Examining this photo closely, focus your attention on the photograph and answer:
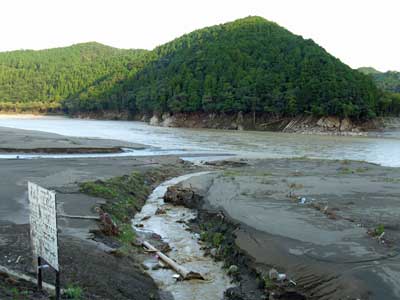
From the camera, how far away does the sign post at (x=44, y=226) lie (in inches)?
271

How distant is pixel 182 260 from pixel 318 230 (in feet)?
14.0

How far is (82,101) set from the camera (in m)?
178

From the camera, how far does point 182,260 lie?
12.2m

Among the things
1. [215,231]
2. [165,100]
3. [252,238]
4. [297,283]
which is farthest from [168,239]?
[165,100]

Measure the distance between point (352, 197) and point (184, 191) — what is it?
7701 mm

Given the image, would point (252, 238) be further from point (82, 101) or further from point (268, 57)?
point (82, 101)

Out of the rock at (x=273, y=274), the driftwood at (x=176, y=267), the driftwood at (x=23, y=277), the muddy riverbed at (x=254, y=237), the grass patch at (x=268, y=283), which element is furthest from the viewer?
the driftwood at (x=176, y=267)

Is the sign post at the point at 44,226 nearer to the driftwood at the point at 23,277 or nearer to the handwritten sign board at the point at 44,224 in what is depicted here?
the handwritten sign board at the point at 44,224

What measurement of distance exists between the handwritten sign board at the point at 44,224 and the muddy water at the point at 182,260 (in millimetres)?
3582

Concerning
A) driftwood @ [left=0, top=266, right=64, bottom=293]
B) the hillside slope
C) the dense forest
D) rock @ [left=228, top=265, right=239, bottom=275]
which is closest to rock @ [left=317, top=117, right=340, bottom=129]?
the dense forest

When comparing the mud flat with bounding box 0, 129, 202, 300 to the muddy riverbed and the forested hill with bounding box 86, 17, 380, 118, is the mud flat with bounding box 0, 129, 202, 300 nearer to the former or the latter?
the muddy riverbed

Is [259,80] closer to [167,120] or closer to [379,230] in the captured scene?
[167,120]

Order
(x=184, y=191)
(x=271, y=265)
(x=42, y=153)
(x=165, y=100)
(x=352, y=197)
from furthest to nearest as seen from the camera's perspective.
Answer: (x=165, y=100) < (x=42, y=153) < (x=184, y=191) < (x=352, y=197) < (x=271, y=265)


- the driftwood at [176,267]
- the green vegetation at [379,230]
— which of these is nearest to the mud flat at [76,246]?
the driftwood at [176,267]
